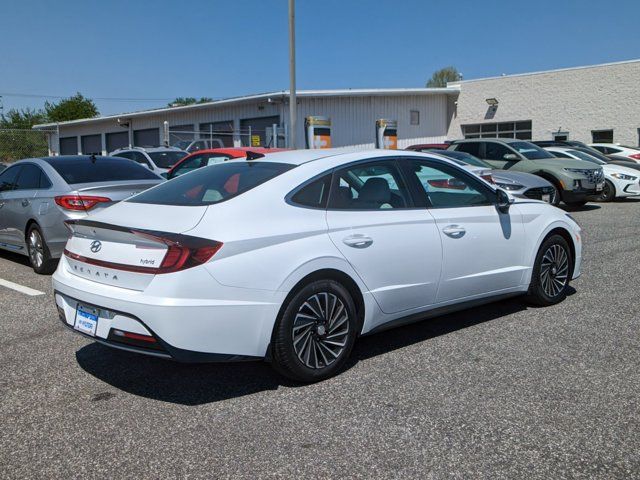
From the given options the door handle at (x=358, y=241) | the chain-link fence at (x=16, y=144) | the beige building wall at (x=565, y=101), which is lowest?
the door handle at (x=358, y=241)

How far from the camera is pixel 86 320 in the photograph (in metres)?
4.08

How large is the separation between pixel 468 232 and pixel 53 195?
504 cm

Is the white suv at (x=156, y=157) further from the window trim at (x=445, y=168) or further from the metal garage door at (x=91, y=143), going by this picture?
the metal garage door at (x=91, y=143)

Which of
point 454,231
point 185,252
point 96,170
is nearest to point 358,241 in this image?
point 454,231

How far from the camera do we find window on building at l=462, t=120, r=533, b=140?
33.3 meters

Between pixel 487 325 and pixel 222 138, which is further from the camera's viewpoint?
pixel 222 138

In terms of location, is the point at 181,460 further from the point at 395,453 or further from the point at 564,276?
the point at 564,276

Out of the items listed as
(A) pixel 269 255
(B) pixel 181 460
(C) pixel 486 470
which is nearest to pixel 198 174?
(A) pixel 269 255

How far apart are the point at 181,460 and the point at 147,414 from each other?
65 cm

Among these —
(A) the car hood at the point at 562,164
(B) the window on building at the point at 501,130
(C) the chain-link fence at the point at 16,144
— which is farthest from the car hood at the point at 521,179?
(B) the window on building at the point at 501,130

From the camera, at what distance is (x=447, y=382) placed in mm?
4215

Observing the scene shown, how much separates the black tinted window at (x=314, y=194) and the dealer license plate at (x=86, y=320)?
146cm

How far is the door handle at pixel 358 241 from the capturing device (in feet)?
14.3

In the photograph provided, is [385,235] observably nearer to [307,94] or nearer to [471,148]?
[471,148]
